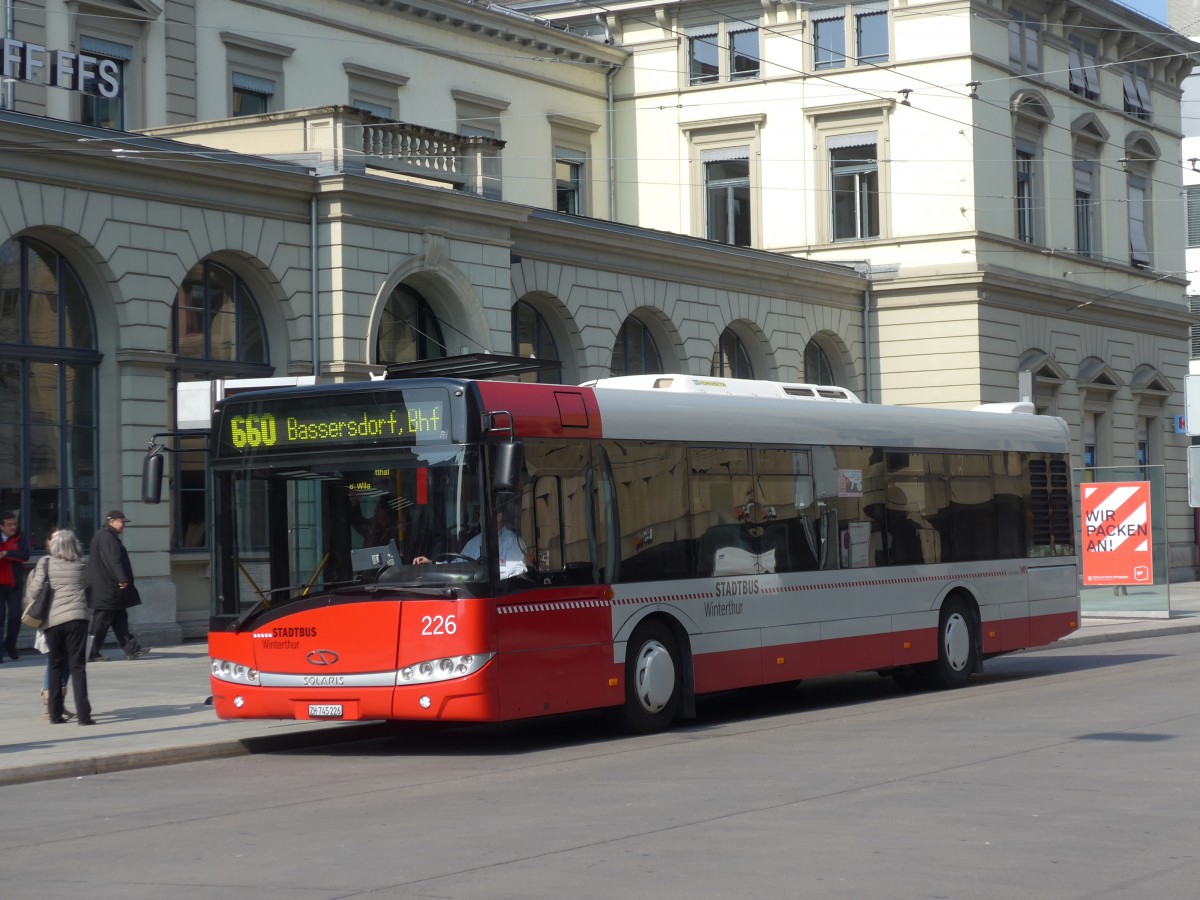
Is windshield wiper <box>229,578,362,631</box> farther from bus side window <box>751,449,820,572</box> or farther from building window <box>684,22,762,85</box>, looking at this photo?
building window <box>684,22,762,85</box>

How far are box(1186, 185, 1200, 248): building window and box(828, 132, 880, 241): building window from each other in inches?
1012

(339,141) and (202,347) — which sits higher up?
(339,141)

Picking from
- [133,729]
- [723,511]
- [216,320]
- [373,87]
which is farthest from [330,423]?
[373,87]

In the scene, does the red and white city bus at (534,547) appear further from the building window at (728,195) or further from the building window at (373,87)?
the building window at (728,195)

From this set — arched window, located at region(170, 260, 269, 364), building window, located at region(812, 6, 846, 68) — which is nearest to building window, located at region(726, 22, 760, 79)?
Result: building window, located at region(812, 6, 846, 68)

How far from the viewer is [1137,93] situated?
46.8 meters

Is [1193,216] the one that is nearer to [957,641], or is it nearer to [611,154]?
[611,154]

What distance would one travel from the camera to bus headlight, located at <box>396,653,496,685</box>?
42.3 feet

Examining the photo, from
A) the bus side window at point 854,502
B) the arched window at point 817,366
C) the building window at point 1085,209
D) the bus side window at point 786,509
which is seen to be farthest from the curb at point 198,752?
the building window at point 1085,209

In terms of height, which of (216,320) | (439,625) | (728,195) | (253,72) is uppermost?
(253,72)

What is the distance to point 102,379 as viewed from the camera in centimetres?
2372

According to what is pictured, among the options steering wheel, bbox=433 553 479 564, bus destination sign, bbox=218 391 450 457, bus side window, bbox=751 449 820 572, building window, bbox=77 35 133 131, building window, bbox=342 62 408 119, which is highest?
building window, bbox=342 62 408 119

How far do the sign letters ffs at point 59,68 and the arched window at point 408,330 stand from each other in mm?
5724

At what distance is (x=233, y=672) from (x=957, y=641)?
27.6 ft
